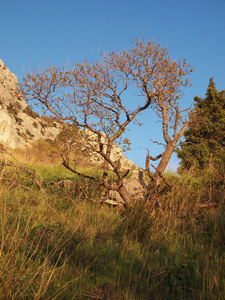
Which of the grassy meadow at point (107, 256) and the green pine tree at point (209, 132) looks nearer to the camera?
the grassy meadow at point (107, 256)

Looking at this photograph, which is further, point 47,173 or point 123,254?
point 47,173

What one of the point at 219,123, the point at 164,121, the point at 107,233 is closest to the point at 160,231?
the point at 107,233

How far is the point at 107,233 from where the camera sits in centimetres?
513

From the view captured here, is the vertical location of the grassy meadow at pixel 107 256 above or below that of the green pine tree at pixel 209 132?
below

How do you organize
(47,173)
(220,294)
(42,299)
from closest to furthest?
(42,299) < (220,294) < (47,173)

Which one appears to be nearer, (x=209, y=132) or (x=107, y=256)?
(x=107, y=256)

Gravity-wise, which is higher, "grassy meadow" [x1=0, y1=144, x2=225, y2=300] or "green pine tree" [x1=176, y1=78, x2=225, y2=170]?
"green pine tree" [x1=176, y1=78, x2=225, y2=170]

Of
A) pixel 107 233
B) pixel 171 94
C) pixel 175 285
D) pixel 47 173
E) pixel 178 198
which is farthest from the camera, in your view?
pixel 47 173

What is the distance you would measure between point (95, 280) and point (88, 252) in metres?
0.67

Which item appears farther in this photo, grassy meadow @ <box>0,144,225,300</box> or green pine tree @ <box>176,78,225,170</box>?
→ green pine tree @ <box>176,78,225,170</box>

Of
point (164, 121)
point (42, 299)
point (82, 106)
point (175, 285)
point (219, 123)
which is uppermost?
point (219, 123)

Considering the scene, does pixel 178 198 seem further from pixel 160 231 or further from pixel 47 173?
pixel 47 173

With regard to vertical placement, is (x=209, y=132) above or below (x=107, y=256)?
above

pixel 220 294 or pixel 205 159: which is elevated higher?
pixel 205 159
